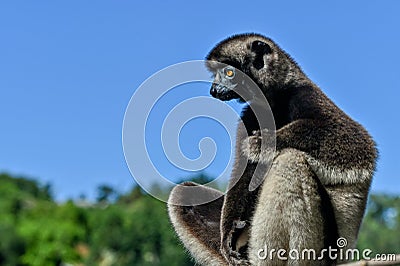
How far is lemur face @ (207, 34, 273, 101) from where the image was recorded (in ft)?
34.8

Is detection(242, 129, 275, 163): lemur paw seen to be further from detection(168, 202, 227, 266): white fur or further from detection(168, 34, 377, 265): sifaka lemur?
detection(168, 202, 227, 266): white fur

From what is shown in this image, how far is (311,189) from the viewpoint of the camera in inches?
382

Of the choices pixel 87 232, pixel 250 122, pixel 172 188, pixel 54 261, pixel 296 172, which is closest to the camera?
pixel 296 172

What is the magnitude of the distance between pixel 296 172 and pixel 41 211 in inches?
4612

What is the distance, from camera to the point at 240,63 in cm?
1065

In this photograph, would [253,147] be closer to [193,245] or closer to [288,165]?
[288,165]

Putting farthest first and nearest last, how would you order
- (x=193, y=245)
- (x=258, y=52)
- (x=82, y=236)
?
1. (x=82, y=236)
2. (x=193, y=245)
3. (x=258, y=52)

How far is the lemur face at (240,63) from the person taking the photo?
10.6 meters

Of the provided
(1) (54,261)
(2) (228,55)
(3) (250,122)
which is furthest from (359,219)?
(1) (54,261)

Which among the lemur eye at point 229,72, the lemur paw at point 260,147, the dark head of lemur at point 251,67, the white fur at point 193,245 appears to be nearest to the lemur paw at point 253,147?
the lemur paw at point 260,147

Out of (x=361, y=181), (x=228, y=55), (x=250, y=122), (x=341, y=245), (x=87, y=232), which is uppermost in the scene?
(x=87, y=232)

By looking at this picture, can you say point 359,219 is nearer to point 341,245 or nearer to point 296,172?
point 341,245

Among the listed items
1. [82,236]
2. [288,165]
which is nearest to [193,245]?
[288,165]

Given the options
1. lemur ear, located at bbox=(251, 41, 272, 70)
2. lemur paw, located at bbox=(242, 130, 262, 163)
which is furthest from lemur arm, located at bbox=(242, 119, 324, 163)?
lemur ear, located at bbox=(251, 41, 272, 70)
